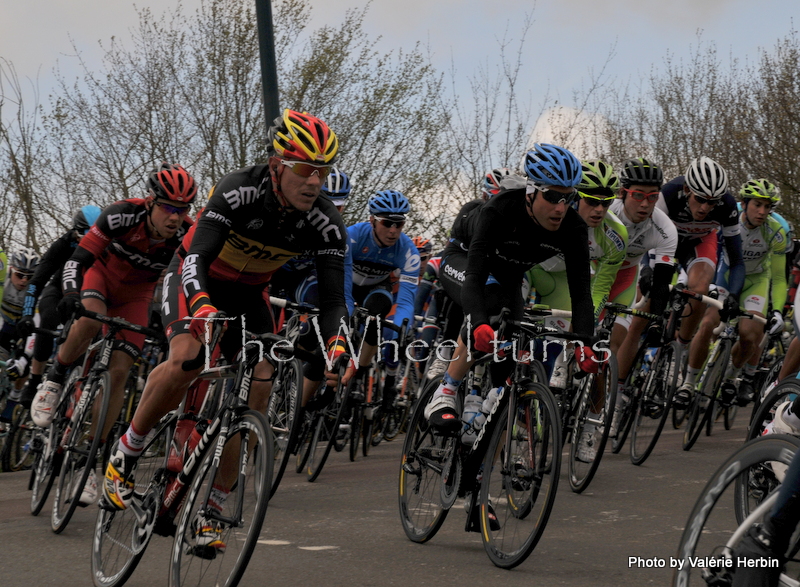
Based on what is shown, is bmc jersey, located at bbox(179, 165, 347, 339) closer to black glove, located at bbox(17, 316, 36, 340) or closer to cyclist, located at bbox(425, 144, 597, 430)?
cyclist, located at bbox(425, 144, 597, 430)

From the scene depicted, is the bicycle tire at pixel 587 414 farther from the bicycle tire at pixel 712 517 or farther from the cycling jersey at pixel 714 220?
the bicycle tire at pixel 712 517

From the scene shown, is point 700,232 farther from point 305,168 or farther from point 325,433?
point 305,168

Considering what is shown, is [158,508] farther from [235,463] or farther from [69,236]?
[69,236]

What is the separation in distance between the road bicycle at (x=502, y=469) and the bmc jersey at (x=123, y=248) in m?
→ 2.62

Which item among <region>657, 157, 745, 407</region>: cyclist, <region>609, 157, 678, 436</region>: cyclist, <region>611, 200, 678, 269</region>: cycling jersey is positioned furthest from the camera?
<region>657, 157, 745, 407</region>: cyclist

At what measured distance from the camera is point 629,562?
4.67m

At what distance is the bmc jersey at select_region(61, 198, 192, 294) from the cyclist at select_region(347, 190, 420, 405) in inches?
81.7

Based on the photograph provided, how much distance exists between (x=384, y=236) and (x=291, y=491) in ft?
8.87

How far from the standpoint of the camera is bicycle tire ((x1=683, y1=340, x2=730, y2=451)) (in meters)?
8.69

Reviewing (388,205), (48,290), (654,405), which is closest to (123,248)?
(48,290)

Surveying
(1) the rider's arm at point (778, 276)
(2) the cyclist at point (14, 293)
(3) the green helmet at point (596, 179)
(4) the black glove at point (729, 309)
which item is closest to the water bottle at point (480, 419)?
(3) the green helmet at point (596, 179)

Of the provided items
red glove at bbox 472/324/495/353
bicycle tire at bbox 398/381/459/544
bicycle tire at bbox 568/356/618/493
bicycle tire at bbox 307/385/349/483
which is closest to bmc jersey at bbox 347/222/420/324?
bicycle tire at bbox 307/385/349/483

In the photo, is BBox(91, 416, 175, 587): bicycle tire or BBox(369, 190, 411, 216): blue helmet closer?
BBox(91, 416, 175, 587): bicycle tire

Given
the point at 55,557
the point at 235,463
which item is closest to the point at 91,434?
the point at 55,557
